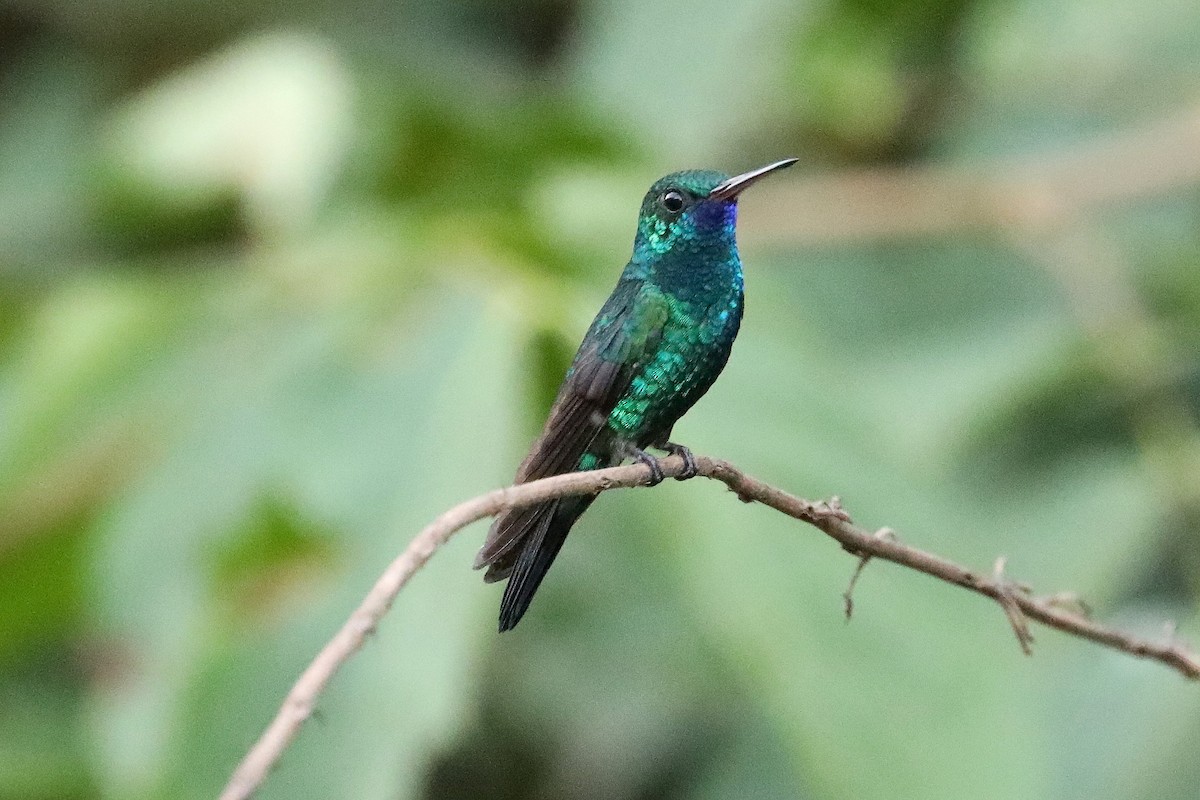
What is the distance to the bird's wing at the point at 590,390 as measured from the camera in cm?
99

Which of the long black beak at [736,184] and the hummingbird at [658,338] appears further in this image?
the hummingbird at [658,338]

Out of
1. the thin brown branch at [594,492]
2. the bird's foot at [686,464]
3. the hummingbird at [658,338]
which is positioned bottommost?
the thin brown branch at [594,492]

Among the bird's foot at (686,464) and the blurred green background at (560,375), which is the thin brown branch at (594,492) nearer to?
the bird's foot at (686,464)

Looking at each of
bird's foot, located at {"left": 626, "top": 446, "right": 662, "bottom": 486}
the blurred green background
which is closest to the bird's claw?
bird's foot, located at {"left": 626, "top": 446, "right": 662, "bottom": 486}

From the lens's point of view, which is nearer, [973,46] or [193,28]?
[973,46]

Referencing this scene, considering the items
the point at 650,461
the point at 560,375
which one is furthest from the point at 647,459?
the point at 560,375

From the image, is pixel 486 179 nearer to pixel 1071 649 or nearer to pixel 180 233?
pixel 180 233

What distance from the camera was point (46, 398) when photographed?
7.89ft

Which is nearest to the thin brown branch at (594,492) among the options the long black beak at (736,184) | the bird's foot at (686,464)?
the bird's foot at (686,464)

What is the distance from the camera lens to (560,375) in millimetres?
2016

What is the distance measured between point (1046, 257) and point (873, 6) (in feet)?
4.13

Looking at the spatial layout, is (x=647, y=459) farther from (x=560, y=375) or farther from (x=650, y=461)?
(x=560, y=375)

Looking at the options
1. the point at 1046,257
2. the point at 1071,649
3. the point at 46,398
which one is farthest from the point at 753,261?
the point at 46,398

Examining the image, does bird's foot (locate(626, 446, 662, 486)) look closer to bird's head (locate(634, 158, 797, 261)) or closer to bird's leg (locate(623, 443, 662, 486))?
bird's leg (locate(623, 443, 662, 486))
